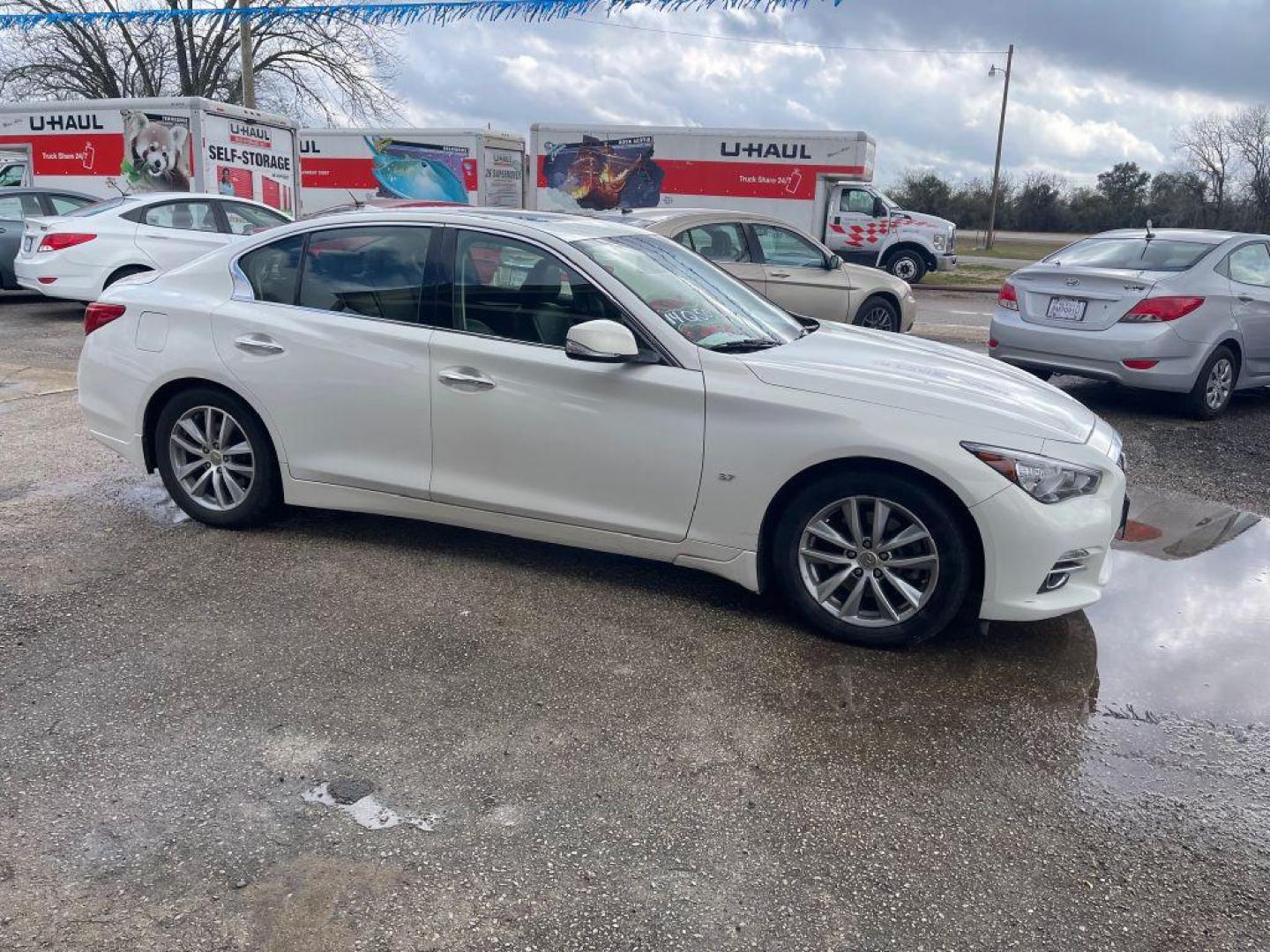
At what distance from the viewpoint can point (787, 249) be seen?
A: 10.7 m

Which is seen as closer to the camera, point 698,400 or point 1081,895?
point 1081,895

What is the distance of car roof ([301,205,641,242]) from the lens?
461 cm

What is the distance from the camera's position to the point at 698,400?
4078 millimetres

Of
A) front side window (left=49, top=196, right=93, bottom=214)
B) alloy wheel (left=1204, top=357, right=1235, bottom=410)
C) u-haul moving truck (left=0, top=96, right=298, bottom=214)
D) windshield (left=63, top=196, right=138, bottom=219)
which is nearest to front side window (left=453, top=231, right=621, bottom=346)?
alloy wheel (left=1204, top=357, right=1235, bottom=410)

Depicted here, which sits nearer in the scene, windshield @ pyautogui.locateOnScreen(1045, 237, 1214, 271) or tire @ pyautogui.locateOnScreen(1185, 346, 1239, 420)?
tire @ pyautogui.locateOnScreen(1185, 346, 1239, 420)

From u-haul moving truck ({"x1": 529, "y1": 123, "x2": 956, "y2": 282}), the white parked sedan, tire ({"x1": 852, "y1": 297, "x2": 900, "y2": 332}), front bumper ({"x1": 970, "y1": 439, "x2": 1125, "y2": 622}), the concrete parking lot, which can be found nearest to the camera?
the concrete parking lot

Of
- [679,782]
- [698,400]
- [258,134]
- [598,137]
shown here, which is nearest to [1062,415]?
[698,400]

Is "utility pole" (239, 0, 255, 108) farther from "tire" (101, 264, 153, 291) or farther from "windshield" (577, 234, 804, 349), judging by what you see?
"windshield" (577, 234, 804, 349)

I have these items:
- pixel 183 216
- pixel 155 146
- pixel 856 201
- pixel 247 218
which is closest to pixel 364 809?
pixel 183 216

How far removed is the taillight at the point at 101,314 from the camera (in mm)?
5121

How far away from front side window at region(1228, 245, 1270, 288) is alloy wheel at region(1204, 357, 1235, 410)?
Result: 0.69m

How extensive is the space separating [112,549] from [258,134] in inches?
589

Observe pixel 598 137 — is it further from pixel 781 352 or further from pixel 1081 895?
pixel 1081 895

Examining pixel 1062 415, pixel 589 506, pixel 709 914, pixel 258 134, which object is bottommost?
pixel 709 914
